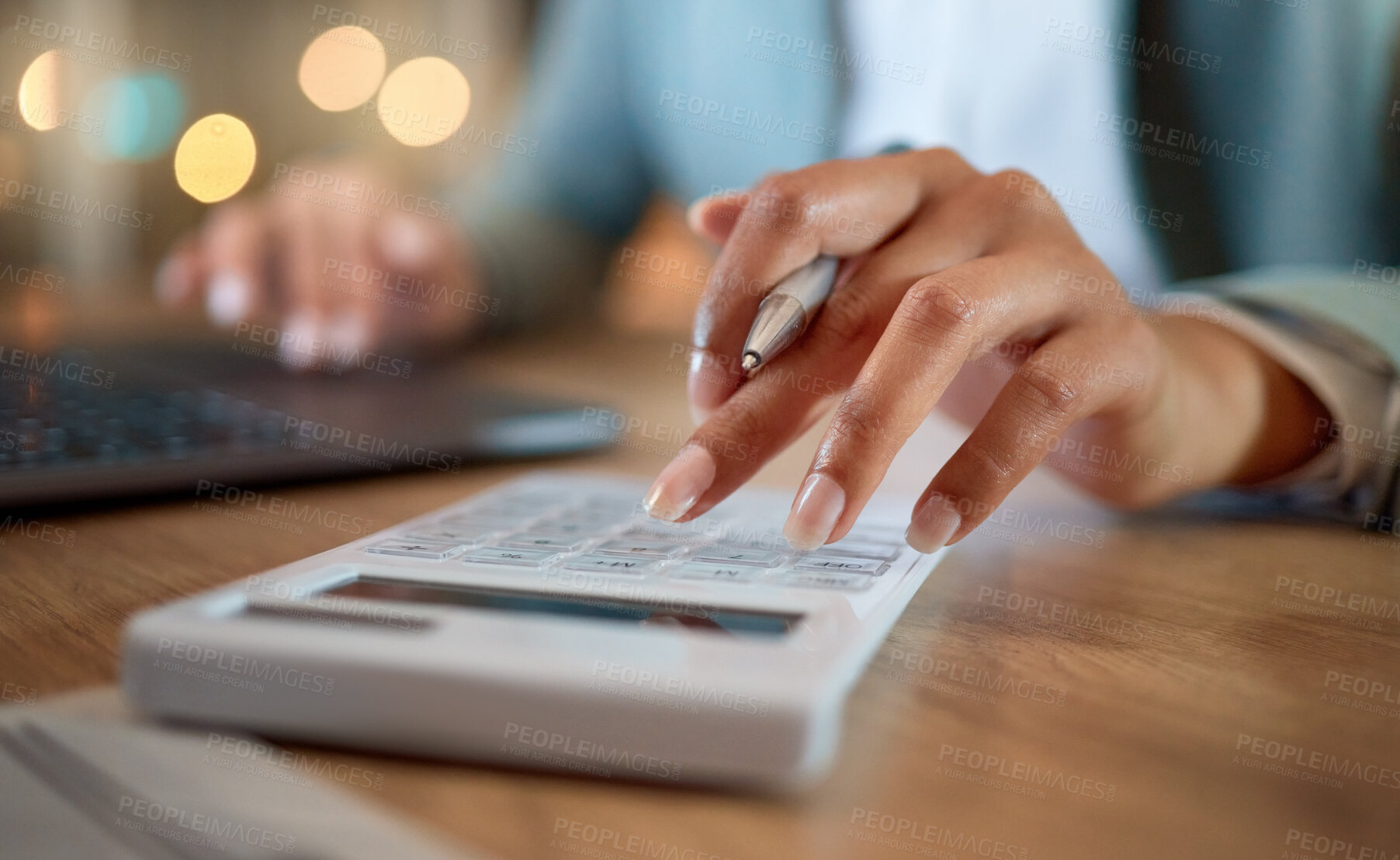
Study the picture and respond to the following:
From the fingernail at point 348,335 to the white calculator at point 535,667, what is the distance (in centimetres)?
55

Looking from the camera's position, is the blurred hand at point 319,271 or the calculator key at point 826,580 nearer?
the calculator key at point 826,580

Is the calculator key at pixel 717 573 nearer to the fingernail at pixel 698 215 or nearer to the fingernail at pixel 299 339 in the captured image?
the fingernail at pixel 698 215

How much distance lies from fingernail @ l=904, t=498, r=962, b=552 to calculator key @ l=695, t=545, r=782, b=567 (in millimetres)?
53

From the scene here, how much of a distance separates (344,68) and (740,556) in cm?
246

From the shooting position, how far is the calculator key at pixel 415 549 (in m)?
0.33

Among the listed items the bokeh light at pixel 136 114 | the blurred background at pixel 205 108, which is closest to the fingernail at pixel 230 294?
the blurred background at pixel 205 108

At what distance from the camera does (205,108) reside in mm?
2180

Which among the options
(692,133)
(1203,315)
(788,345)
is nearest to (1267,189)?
(1203,315)

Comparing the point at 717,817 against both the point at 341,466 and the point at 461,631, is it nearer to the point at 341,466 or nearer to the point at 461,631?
the point at 461,631

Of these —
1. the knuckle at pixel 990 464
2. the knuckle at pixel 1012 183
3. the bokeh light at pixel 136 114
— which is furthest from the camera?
the bokeh light at pixel 136 114

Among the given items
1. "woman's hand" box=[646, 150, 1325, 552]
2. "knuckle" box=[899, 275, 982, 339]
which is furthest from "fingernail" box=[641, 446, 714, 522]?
"knuckle" box=[899, 275, 982, 339]

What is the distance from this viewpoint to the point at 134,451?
0.48 meters

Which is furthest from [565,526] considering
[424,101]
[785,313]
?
[424,101]

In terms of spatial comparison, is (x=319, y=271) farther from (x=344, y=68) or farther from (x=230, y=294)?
(x=344, y=68)
